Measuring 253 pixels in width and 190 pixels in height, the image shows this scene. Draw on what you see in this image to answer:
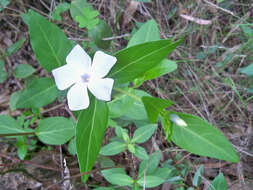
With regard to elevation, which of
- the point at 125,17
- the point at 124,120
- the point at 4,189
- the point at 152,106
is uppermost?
the point at 125,17

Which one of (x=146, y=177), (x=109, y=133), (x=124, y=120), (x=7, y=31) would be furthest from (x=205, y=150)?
(x=7, y=31)

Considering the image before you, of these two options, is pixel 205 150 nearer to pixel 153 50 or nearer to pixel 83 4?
pixel 153 50

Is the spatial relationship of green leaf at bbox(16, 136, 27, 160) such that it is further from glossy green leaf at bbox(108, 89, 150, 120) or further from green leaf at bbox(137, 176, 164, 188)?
green leaf at bbox(137, 176, 164, 188)

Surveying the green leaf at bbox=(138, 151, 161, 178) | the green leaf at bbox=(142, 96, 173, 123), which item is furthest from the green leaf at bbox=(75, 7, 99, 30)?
the green leaf at bbox=(138, 151, 161, 178)

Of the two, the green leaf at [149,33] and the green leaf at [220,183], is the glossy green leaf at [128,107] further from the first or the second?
the green leaf at [220,183]

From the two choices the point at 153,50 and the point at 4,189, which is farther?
the point at 4,189

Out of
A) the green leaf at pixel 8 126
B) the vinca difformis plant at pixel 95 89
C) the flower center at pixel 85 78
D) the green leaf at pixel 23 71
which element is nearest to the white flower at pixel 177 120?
the vinca difformis plant at pixel 95 89

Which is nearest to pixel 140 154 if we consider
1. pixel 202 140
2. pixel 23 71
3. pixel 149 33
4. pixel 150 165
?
pixel 150 165
